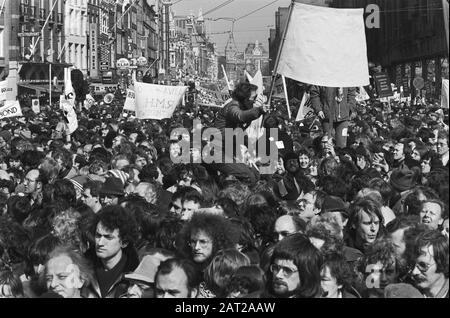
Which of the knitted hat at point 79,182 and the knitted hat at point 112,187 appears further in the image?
the knitted hat at point 79,182

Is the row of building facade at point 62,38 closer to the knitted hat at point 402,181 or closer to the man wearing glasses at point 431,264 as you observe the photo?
the knitted hat at point 402,181

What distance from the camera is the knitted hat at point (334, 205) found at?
805cm

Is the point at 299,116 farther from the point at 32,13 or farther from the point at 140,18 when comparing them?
the point at 140,18

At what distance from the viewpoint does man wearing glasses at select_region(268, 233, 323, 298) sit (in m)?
5.14

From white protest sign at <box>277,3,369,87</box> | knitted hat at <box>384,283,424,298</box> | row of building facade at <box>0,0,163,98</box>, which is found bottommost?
knitted hat at <box>384,283,424,298</box>

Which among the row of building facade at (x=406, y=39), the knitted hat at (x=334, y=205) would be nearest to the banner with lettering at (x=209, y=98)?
the row of building facade at (x=406, y=39)

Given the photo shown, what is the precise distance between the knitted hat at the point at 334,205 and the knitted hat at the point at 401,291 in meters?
2.60

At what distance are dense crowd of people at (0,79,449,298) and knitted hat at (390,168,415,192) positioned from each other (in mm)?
13

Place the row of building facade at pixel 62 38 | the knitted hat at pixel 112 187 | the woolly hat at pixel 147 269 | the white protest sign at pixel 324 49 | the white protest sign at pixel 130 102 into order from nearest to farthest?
the woolly hat at pixel 147 269 → the knitted hat at pixel 112 187 → the white protest sign at pixel 324 49 → the white protest sign at pixel 130 102 → the row of building facade at pixel 62 38

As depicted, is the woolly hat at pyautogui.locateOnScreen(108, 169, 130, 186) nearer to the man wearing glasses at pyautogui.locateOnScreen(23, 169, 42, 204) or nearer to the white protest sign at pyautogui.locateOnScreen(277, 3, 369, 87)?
the man wearing glasses at pyautogui.locateOnScreen(23, 169, 42, 204)

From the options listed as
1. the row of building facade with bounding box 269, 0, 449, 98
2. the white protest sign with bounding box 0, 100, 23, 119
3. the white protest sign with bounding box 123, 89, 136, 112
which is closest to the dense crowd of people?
the white protest sign with bounding box 0, 100, 23, 119

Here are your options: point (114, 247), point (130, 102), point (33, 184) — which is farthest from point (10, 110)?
point (114, 247)

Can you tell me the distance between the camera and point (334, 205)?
8156 mm
